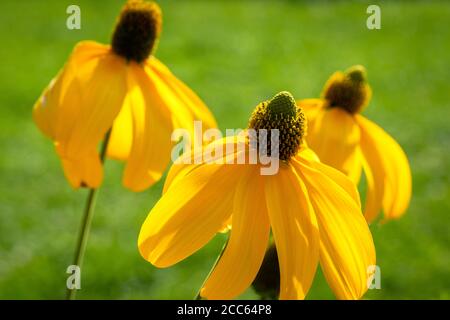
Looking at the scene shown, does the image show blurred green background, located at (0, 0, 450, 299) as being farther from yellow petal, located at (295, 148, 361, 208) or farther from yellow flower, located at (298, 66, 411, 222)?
yellow petal, located at (295, 148, 361, 208)

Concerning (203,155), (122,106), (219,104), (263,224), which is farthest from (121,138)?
(219,104)

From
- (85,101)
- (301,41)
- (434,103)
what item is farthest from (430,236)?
(301,41)


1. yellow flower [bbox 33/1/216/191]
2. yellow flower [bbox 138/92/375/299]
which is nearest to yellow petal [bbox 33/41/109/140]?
yellow flower [bbox 33/1/216/191]

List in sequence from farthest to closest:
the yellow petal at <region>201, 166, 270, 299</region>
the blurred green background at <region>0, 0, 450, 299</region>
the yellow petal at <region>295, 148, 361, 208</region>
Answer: the blurred green background at <region>0, 0, 450, 299</region>, the yellow petal at <region>295, 148, 361, 208</region>, the yellow petal at <region>201, 166, 270, 299</region>

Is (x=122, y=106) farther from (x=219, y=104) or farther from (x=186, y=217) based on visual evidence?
(x=219, y=104)

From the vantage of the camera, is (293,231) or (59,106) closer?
(293,231)
